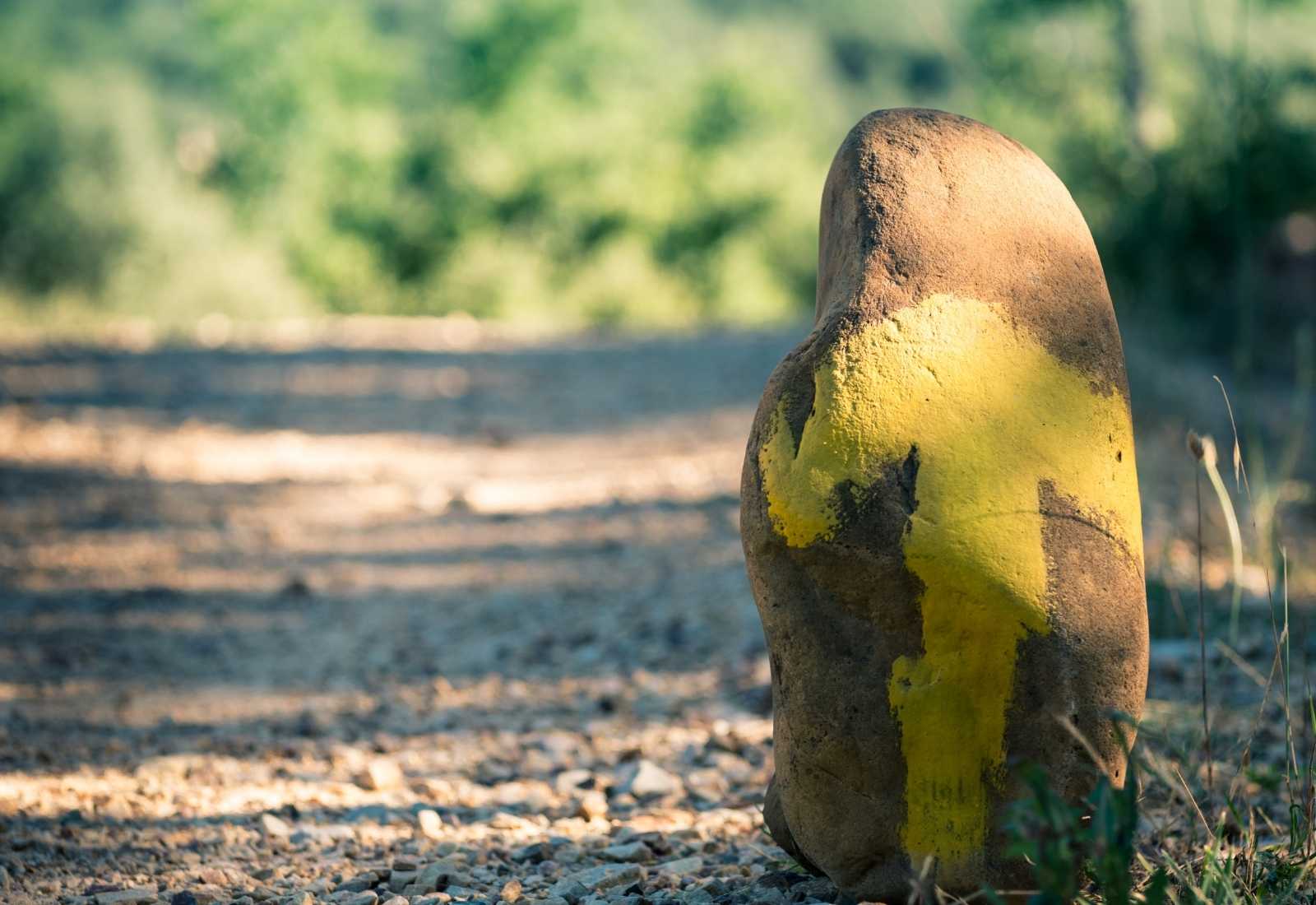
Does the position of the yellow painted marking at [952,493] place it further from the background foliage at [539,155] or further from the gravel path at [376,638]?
the background foliage at [539,155]

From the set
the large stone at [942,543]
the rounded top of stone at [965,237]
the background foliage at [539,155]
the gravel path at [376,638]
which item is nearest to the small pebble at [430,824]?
the gravel path at [376,638]

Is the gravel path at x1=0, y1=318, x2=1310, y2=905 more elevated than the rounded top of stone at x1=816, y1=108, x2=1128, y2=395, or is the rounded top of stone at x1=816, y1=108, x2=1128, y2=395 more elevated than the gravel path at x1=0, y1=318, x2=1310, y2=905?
the rounded top of stone at x1=816, y1=108, x2=1128, y2=395

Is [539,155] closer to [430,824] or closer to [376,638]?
[376,638]

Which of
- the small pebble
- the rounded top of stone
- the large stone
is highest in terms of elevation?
the rounded top of stone

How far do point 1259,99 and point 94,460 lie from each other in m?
5.84

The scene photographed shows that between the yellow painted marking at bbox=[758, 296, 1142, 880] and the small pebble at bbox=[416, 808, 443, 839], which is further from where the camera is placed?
the small pebble at bbox=[416, 808, 443, 839]

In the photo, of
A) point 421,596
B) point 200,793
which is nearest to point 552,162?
point 421,596

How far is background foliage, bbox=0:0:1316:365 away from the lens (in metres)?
8.53

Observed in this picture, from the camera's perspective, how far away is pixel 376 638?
402 centimetres

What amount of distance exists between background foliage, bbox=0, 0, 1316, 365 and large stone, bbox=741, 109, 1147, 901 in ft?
9.14

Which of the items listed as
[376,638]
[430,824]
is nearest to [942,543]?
[430,824]

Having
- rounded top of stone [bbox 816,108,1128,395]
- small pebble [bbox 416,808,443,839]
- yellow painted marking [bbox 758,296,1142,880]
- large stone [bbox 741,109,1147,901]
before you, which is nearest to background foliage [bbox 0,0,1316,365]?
rounded top of stone [bbox 816,108,1128,395]

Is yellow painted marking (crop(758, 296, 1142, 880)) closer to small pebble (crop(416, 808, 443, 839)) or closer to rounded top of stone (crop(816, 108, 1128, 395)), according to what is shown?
rounded top of stone (crop(816, 108, 1128, 395))

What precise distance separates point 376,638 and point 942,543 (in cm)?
268
